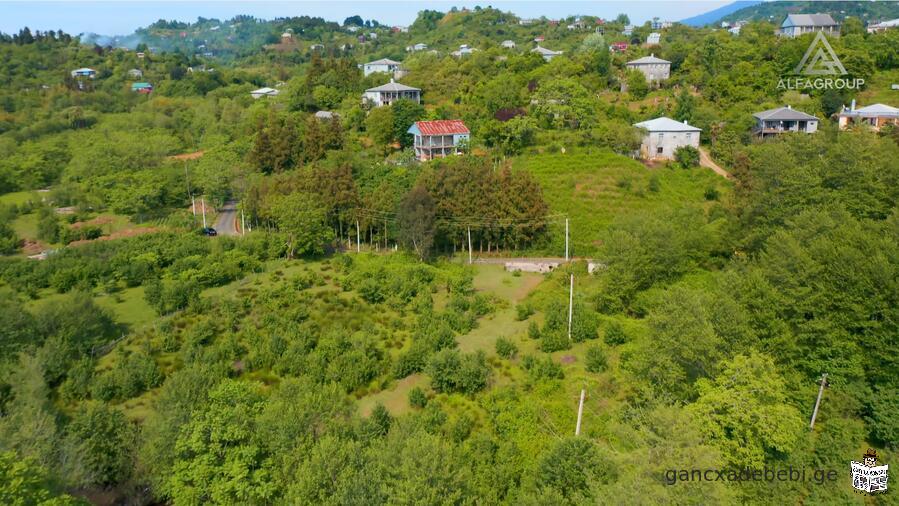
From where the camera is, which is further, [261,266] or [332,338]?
[261,266]

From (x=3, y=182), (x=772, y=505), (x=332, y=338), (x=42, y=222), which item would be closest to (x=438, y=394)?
(x=332, y=338)

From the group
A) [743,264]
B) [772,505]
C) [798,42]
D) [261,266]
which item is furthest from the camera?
[798,42]

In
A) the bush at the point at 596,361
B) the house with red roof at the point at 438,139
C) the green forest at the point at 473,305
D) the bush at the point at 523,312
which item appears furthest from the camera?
the house with red roof at the point at 438,139

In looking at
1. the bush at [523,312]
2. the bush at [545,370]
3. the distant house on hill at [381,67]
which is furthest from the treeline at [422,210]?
the distant house on hill at [381,67]

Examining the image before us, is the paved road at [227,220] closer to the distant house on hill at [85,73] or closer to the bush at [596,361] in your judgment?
the bush at [596,361]

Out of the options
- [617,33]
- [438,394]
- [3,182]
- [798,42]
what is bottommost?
[438,394]

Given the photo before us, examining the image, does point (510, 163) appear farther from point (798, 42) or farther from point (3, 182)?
point (3, 182)
